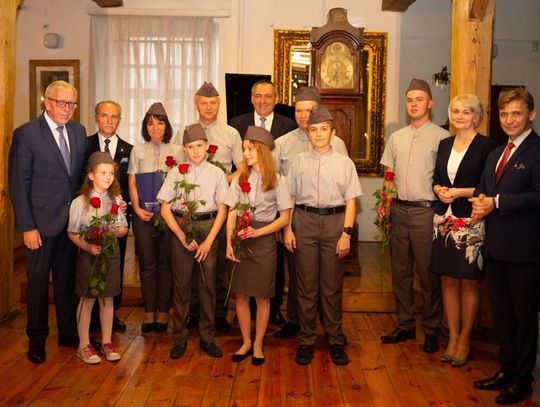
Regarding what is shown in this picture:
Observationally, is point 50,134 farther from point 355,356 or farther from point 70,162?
point 355,356

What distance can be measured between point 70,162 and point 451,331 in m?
2.43

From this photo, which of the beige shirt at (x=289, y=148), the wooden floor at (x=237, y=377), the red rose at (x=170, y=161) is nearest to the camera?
the wooden floor at (x=237, y=377)

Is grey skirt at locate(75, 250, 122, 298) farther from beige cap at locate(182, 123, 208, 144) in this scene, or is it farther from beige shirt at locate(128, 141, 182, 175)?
beige cap at locate(182, 123, 208, 144)

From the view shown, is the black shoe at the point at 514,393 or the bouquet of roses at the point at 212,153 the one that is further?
the bouquet of roses at the point at 212,153

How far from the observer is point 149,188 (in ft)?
12.9

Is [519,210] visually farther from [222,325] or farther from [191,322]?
[191,322]

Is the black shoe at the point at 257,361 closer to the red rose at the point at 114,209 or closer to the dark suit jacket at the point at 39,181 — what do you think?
the red rose at the point at 114,209

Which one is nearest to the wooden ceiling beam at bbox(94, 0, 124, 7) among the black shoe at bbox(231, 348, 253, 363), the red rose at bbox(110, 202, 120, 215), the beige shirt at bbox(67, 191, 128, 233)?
the beige shirt at bbox(67, 191, 128, 233)

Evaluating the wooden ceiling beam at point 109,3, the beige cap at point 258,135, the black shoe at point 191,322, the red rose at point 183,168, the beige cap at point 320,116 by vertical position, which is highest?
the wooden ceiling beam at point 109,3

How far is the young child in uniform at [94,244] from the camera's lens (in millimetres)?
3588

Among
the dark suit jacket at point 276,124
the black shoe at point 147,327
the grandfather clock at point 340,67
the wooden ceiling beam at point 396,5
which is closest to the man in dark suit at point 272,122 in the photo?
the dark suit jacket at point 276,124

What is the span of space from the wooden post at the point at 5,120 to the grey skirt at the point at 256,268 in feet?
5.81

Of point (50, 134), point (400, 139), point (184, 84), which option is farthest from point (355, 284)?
point (184, 84)

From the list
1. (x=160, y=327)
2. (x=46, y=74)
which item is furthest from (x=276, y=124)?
(x=46, y=74)
